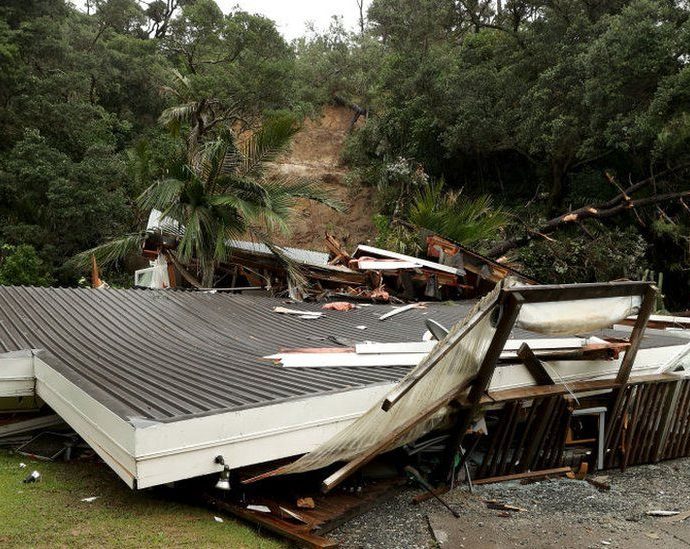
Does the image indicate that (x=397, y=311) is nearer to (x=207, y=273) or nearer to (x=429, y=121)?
(x=207, y=273)

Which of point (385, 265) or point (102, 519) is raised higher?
point (385, 265)

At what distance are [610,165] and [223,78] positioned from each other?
15.4 metres

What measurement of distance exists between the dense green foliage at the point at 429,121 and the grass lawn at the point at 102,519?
26.2ft

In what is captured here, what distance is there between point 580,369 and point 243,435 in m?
3.35

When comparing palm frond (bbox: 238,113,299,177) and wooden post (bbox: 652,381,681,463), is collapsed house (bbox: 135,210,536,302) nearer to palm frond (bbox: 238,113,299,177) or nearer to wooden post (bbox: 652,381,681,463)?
palm frond (bbox: 238,113,299,177)

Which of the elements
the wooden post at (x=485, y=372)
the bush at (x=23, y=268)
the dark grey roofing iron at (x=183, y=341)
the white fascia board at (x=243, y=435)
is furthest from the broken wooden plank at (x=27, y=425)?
the bush at (x=23, y=268)

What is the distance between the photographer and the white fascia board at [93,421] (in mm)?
3377

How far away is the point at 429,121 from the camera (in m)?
23.2

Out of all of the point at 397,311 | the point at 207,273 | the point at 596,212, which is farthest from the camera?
the point at 596,212

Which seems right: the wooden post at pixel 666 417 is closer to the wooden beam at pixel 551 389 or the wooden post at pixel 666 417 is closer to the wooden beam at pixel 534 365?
the wooden beam at pixel 551 389

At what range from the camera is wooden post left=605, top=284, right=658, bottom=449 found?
501cm

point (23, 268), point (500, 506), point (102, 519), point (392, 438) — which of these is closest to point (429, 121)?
point (23, 268)

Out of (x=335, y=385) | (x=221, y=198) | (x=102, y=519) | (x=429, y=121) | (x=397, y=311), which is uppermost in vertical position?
(x=429, y=121)

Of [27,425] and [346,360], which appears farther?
[27,425]
